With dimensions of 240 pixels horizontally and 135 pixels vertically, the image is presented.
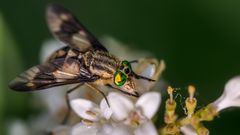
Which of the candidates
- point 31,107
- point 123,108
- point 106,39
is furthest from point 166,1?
point 123,108

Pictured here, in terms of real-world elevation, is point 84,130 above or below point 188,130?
below

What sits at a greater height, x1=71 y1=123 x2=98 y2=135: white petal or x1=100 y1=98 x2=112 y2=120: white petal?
x1=100 y1=98 x2=112 y2=120: white petal

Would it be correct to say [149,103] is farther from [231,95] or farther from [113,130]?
[231,95]

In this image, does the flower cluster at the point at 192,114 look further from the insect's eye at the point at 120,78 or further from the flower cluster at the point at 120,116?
the insect's eye at the point at 120,78

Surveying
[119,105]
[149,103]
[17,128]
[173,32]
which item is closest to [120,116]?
[119,105]

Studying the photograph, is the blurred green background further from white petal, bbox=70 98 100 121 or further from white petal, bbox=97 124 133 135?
white petal, bbox=97 124 133 135

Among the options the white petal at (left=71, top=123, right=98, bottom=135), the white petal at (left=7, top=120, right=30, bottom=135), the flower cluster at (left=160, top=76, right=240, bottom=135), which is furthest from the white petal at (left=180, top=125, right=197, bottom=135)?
the white petal at (left=7, top=120, right=30, bottom=135)
